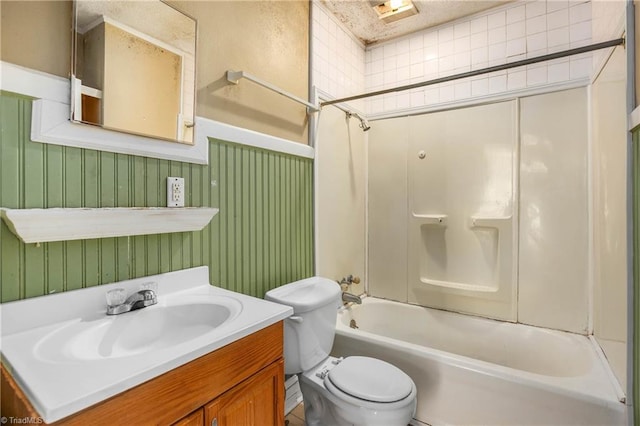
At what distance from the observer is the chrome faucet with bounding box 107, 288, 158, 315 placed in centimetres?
107

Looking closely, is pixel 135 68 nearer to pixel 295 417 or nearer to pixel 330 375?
pixel 330 375

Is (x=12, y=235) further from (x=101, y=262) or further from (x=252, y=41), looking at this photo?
(x=252, y=41)

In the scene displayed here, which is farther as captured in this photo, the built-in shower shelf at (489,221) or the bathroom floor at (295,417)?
the built-in shower shelf at (489,221)

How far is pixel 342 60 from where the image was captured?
2.42 meters

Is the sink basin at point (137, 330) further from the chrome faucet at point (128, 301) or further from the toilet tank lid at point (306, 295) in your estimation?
the toilet tank lid at point (306, 295)

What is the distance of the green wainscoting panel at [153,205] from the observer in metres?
0.93

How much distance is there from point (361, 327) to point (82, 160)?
2.05m

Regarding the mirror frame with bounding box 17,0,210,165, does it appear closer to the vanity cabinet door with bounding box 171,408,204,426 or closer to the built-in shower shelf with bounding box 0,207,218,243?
the built-in shower shelf with bounding box 0,207,218,243

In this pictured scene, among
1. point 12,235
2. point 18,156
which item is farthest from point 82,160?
point 12,235

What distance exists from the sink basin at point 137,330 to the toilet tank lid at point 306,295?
14.5 inches

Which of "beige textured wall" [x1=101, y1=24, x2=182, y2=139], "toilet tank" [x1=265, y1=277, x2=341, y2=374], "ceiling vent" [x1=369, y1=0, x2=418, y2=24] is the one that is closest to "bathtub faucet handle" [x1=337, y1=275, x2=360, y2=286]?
"toilet tank" [x1=265, y1=277, x2=341, y2=374]

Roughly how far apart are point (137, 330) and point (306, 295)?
0.79 meters

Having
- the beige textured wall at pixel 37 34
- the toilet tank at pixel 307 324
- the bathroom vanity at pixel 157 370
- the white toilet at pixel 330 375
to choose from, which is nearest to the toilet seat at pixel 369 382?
the white toilet at pixel 330 375

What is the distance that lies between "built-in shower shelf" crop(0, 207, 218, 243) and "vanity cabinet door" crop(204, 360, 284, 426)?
628 millimetres
